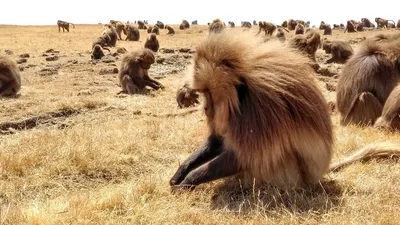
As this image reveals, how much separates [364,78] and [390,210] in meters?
3.74

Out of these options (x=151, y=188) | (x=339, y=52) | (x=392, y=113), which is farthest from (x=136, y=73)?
(x=151, y=188)

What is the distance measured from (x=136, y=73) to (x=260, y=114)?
11.0m

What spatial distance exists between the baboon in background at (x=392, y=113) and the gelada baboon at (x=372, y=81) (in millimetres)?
411

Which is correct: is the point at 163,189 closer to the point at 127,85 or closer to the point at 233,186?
the point at 233,186

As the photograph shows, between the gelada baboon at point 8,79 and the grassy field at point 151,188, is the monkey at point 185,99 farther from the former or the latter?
the gelada baboon at point 8,79

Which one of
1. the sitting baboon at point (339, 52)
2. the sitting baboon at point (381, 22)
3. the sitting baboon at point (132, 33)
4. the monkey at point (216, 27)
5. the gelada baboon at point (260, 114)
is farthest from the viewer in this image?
the sitting baboon at point (381, 22)

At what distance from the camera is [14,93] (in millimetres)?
13938

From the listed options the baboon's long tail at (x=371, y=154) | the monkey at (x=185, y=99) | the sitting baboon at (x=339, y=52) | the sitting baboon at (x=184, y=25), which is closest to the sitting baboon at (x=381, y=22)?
the sitting baboon at (x=184, y=25)

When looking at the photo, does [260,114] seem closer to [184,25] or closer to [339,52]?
[339,52]

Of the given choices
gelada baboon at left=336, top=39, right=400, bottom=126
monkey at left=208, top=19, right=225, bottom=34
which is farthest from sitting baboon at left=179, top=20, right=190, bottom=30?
gelada baboon at left=336, top=39, right=400, bottom=126

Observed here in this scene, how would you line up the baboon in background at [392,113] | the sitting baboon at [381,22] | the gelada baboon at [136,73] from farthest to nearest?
the sitting baboon at [381,22], the gelada baboon at [136,73], the baboon in background at [392,113]

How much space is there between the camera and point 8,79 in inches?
538

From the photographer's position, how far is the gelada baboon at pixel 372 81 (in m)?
6.79

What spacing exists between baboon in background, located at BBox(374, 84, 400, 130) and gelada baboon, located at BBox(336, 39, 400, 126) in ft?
1.35
